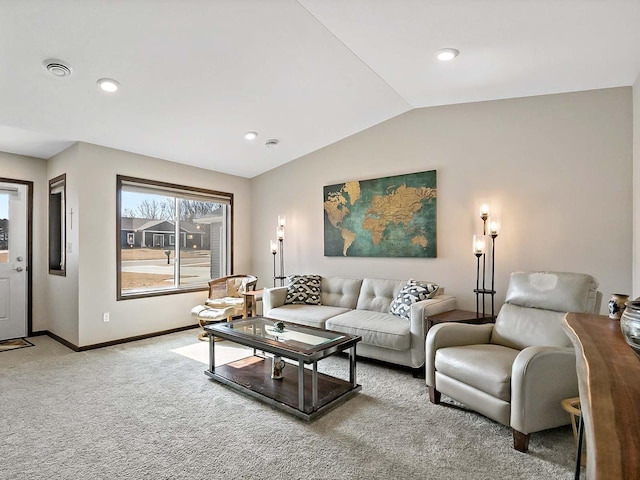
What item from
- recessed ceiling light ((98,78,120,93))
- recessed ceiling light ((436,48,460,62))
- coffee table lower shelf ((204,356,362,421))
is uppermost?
recessed ceiling light ((436,48,460,62))

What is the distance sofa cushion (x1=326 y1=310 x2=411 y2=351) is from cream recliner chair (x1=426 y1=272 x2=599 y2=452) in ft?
1.69

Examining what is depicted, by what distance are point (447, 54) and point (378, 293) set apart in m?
2.53

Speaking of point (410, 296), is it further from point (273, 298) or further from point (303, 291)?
point (273, 298)

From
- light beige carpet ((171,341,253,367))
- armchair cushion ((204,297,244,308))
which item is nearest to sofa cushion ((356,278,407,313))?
light beige carpet ((171,341,253,367))

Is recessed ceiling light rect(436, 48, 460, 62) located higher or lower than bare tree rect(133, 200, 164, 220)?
higher

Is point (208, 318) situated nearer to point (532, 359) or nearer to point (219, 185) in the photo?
point (219, 185)

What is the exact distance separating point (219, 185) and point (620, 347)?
5.26 meters

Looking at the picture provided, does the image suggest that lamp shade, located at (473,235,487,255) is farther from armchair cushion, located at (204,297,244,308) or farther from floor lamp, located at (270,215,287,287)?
armchair cushion, located at (204,297,244,308)

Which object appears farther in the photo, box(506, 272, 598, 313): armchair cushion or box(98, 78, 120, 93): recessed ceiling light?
box(98, 78, 120, 93): recessed ceiling light

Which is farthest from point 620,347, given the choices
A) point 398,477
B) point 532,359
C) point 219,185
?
point 219,185

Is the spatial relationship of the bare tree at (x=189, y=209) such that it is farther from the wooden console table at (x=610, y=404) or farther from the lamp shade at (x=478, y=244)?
the wooden console table at (x=610, y=404)

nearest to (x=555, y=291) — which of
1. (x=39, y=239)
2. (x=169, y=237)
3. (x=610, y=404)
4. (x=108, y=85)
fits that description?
(x=610, y=404)

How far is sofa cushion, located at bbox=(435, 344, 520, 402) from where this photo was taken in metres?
2.23

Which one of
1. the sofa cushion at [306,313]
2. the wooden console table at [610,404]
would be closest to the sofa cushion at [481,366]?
the wooden console table at [610,404]
